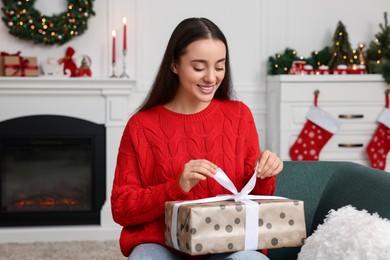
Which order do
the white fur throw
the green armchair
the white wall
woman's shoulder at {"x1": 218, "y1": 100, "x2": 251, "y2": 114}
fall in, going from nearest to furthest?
the white fur throw, the green armchair, woman's shoulder at {"x1": 218, "y1": 100, "x2": 251, "y2": 114}, the white wall

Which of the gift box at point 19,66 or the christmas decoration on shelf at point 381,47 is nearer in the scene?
the gift box at point 19,66

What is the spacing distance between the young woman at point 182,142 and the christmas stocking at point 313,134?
2331mm

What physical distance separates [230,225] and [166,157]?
42 cm

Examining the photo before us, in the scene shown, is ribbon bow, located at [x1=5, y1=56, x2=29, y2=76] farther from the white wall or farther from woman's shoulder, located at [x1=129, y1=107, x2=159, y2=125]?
woman's shoulder, located at [x1=129, y1=107, x2=159, y2=125]

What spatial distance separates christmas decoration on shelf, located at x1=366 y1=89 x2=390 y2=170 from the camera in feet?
15.0

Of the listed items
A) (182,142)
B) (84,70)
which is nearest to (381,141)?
(84,70)

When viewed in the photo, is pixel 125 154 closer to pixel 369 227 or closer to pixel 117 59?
pixel 369 227

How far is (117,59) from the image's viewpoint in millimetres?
4719

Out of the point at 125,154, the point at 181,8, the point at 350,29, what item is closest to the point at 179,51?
the point at 125,154

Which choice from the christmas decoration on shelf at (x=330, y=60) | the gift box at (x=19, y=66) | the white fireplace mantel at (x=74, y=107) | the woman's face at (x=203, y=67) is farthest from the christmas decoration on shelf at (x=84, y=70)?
the woman's face at (x=203, y=67)

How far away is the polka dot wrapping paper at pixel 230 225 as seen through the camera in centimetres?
172

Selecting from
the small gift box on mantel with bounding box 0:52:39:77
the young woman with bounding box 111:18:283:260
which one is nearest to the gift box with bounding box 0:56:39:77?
the small gift box on mantel with bounding box 0:52:39:77

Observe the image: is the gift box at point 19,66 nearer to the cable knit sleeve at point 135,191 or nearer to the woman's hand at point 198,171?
the cable knit sleeve at point 135,191

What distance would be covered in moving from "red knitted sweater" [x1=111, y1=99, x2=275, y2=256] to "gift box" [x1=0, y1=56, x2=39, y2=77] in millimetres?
2479
